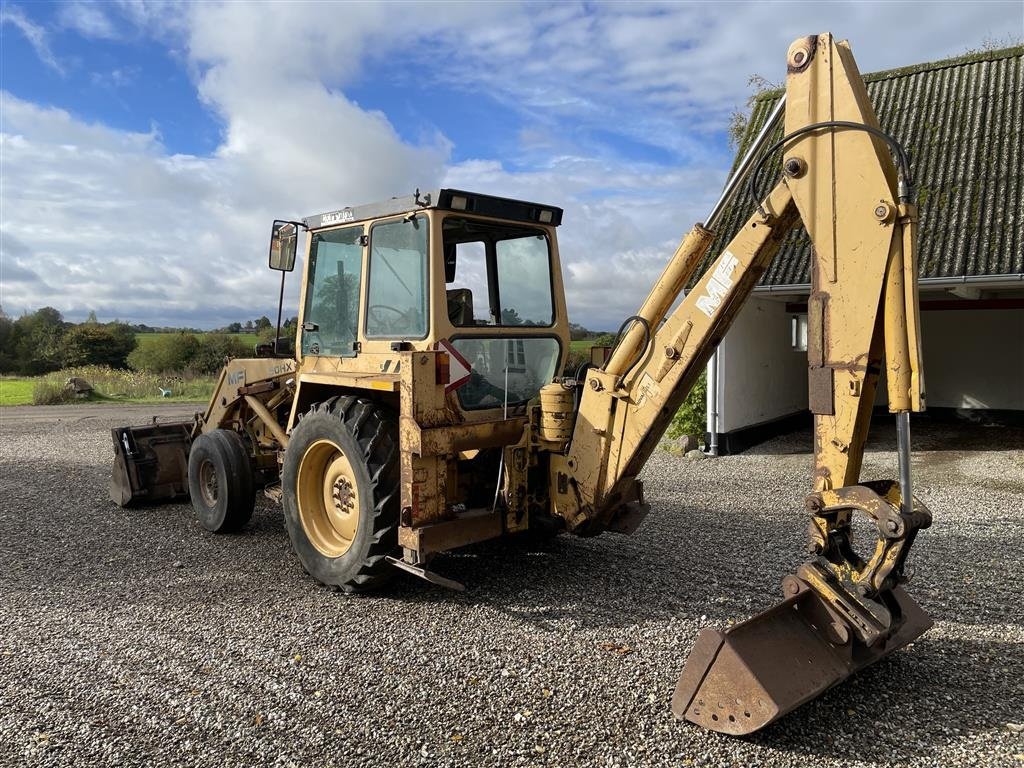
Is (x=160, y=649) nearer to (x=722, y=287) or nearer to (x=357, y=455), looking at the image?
(x=357, y=455)

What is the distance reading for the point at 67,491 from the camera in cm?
847

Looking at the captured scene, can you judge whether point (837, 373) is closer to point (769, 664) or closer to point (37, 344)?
point (769, 664)

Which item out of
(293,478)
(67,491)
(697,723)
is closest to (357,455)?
(293,478)

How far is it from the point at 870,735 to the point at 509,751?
150 centimetres

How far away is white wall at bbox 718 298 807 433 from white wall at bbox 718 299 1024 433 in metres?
0.02

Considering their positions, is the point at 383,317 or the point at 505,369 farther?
the point at 505,369

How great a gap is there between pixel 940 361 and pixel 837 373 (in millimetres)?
12560

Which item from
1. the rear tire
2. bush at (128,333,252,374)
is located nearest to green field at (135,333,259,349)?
bush at (128,333,252,374)

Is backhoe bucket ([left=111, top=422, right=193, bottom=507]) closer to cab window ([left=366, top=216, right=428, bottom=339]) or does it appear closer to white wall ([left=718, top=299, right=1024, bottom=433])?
cab window ([left=366, top=216, right=428, bottom=339])

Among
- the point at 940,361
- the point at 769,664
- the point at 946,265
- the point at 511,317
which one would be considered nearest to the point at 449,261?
the point at 511,317

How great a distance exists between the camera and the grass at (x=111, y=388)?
21.0 metres

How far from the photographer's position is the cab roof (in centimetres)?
476

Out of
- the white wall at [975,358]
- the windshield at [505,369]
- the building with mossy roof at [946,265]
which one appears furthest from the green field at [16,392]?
the white wall at [975,358]

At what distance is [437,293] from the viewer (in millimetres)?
4738
